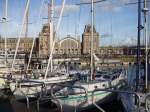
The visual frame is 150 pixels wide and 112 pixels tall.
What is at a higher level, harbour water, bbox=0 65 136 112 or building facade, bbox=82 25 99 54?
building facade, bbox=82 25 99 54

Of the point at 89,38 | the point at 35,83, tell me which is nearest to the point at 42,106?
the point at 35,83

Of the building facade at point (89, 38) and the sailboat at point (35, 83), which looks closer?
the sailboat at point (35, 83)

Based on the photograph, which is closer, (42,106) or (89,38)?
(42,106)

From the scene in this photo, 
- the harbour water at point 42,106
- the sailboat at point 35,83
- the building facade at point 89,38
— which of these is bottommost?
the harbour water at point 42,106

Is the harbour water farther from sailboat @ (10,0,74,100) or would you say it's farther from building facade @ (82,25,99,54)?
building facade @ (82,25,99,54)

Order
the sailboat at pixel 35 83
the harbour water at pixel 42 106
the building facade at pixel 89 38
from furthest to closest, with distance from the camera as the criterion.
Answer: the building facade at pixel 89 38 < the harbour water at pixel 42 106 < the sailboat at pixel 35 83

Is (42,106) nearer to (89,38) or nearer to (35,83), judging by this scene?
(35,83)

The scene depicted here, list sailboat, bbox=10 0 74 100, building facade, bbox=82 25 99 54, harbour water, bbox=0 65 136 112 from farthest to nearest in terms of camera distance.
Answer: building facade, bbox=82 25 99 54
harbour water, bbox=0 65 136 112
sailboat, bbox=10 0 74 100

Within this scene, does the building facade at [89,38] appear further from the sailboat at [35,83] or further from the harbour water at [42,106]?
the harbour water at [42,106]

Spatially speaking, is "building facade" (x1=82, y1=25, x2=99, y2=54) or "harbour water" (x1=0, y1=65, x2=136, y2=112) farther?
"building facade" (x1=82, y1=25, x2=99, y2=54)

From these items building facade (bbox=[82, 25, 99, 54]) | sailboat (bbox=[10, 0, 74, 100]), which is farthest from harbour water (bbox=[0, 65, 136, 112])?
building facade (bbox=[82, 25, 99, 54])

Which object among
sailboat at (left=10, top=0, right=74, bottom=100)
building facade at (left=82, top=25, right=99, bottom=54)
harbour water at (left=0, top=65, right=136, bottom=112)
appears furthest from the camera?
building facade at (left=82, top=25, right=99, bottom=54)

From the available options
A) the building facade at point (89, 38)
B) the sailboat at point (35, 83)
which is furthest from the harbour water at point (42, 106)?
the building facade at point (89, 38)

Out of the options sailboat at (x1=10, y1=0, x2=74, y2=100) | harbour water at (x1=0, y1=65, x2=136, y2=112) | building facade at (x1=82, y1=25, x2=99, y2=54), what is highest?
building facade at (x1=82, y1=25, x2=99, y2=54)
